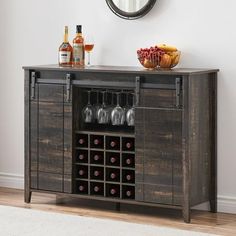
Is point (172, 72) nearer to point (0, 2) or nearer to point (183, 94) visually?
point (183, 94)

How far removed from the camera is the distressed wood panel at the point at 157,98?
4.75 meters

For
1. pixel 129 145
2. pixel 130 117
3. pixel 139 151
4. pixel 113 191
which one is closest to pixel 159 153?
pixel 139 151

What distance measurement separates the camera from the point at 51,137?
5.21 meters

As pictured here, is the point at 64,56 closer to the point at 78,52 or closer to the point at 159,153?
the point at 78,52

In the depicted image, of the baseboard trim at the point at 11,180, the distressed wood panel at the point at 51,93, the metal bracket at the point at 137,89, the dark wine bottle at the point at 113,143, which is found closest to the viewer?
the metal bracket at the point at 137,89

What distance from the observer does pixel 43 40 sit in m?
5.73

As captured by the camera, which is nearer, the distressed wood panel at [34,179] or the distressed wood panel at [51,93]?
the distressed wood panel at [51,93]

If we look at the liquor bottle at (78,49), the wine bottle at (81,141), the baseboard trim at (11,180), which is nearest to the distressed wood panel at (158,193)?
the wine bottle at (81,141)

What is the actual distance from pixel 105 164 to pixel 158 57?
2.73ft

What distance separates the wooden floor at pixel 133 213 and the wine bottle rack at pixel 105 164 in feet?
0.44

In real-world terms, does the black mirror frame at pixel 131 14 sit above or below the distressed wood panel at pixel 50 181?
above

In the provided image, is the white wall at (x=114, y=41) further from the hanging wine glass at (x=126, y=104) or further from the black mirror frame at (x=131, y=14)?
the hanging wine glass at (x=126, y=104)

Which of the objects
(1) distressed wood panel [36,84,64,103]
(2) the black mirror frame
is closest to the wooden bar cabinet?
(1) distressed wood panel [36,84,64,103]

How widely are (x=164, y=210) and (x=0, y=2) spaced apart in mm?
2172
